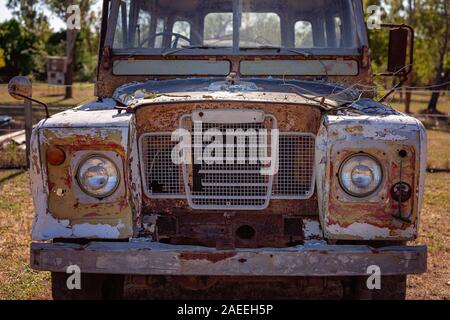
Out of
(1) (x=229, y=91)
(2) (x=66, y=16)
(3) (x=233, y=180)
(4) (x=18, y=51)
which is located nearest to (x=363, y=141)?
(3) (x=233, y=180)

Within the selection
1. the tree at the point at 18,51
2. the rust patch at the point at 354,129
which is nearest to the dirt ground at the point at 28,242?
the rust patch at the point at 354,129

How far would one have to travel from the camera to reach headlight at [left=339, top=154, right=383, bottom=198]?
348 centimetres

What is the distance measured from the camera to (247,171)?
12.3 ft

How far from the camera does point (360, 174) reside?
3486mm

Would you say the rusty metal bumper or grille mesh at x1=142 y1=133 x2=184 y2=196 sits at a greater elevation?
Result: grille mesh at x1=142 y1=133 x2=184 y2=196

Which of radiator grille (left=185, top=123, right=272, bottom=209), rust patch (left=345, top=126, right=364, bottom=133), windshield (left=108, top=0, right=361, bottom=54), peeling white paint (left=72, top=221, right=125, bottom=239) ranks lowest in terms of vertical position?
peeling white paint (left=72, top=221, right=125, bottom=239)

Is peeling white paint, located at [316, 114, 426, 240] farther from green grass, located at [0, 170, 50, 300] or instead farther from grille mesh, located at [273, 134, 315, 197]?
green grass, located at [0, 170, 50, 300]

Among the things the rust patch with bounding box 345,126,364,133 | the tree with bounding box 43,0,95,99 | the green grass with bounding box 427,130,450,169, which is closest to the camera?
the rust patch with bounding box 345,126,364,133

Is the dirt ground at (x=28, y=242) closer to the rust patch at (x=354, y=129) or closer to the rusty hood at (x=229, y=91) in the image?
the rusty hood at (x=229, y=91)

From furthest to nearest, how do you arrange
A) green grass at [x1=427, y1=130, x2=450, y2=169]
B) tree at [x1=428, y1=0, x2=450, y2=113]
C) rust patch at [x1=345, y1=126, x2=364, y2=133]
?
tree at [x1=428, y1=0, x2=450, y2=113] → green grass at [x1=427, y1=130, x2=450, y2=169] → rust patch at [x1=345, y1=126, x2=364, y2=133]

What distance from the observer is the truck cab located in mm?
3404

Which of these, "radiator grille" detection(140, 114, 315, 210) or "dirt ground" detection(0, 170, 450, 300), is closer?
"radiator grille" detection(140, 114, 315, 210)

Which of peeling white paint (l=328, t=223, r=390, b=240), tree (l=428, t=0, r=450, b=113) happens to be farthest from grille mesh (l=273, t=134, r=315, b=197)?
tree (l=428, t=0, r=450, b=113)
